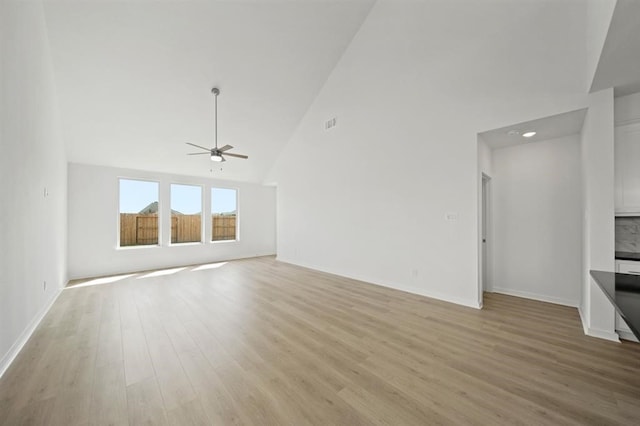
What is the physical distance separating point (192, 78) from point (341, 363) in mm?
5244


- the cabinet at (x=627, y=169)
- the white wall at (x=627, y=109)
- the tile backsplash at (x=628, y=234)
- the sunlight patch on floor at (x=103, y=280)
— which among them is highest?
the white wall at (x=627, y=109)

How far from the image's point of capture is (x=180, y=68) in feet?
13.9

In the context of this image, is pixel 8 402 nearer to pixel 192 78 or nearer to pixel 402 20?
pixel 192 78

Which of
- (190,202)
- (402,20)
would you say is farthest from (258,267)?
(402,20)

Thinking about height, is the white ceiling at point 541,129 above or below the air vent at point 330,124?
below

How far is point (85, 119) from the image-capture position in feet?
15.0

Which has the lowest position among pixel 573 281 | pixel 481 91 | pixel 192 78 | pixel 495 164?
pixel 573 281

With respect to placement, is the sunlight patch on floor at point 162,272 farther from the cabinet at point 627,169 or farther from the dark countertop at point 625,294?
the cabinet at point 627,169

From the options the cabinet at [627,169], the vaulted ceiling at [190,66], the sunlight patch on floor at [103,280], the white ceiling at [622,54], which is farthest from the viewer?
the sunlight patch on floor at [103,280]

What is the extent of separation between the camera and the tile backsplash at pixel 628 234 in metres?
2.84

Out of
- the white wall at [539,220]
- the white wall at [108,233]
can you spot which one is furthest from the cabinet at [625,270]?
the white wall at [108,233]

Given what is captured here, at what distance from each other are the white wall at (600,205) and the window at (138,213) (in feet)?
27.8

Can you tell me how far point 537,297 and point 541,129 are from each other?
104 inches

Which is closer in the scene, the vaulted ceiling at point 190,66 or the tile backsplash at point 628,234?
the tile backsplash at point 628,234
